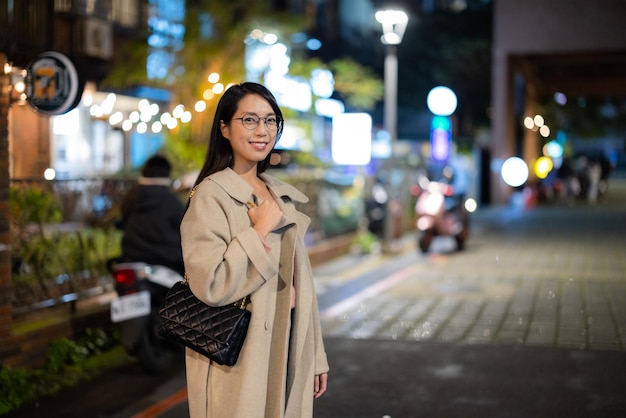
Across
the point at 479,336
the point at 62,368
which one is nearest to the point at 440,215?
the point at 479,336

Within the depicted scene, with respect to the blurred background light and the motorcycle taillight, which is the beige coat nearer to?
the motorcycle taillight

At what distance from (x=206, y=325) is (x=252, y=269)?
279 millimetres

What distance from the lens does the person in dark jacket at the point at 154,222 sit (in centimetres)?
755

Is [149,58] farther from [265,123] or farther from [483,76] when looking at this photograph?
[483,76]

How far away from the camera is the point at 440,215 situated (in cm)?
1677

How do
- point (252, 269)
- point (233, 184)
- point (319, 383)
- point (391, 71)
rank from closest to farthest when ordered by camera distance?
point (252, 269) → point (233, 184) → point (319, 383) → point (391, 71)

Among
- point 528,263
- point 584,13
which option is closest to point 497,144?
point 584,13

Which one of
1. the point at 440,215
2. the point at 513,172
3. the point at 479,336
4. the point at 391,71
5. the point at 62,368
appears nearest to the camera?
the point at 62,368

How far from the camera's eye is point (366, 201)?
19812mm

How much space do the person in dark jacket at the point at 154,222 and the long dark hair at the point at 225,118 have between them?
4047mm

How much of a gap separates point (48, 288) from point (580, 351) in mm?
5102

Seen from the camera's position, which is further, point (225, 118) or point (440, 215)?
point (440, 215)

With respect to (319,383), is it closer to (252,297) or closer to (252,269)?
(252,297)

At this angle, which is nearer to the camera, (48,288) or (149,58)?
(48,288)
